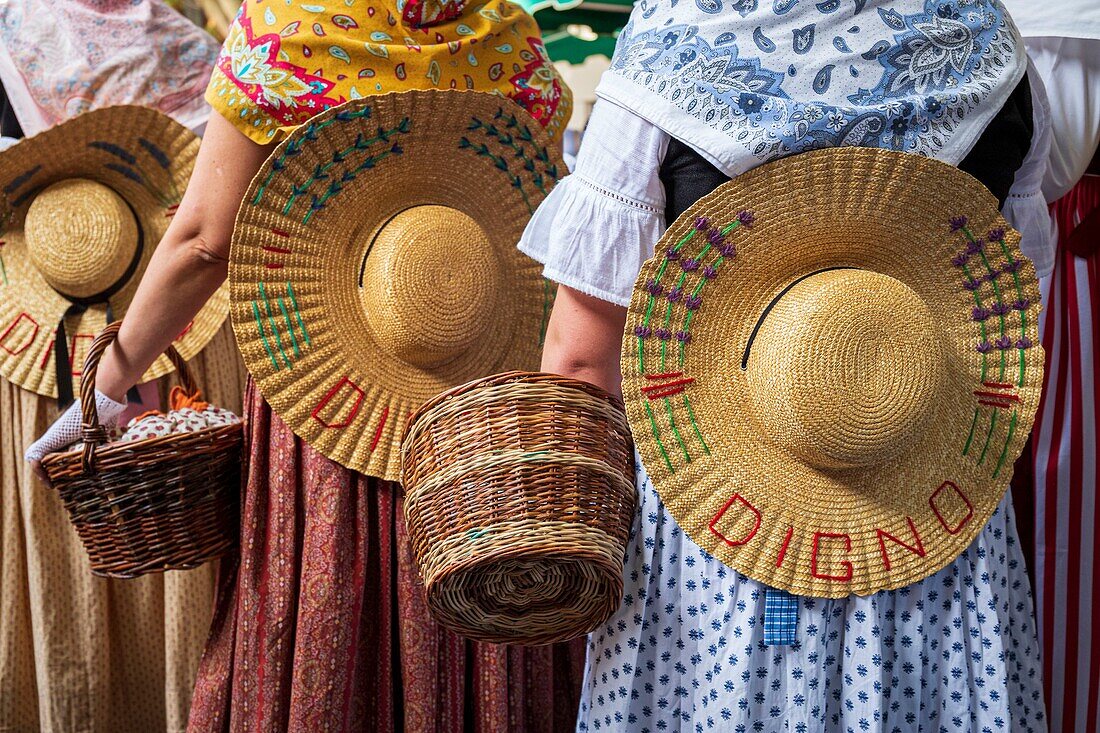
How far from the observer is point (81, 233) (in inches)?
87.8

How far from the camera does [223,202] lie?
164cm

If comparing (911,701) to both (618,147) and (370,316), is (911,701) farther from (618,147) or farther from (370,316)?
(370,316)

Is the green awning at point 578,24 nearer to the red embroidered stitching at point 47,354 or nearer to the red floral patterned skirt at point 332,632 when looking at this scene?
the red embroidered stitching at point 47,354

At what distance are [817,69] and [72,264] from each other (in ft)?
5.41

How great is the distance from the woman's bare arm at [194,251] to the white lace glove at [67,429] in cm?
6

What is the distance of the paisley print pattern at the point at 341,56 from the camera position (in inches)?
63.2

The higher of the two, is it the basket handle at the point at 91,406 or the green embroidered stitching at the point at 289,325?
the green embroidered stitching at the point at 289,325

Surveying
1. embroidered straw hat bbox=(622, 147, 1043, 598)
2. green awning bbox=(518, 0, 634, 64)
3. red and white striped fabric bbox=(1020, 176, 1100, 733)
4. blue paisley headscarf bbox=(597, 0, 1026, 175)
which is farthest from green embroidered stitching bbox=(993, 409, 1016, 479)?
green awning bbox=(518, 0, 634, 64)

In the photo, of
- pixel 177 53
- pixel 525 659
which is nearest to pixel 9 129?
pixel 177 53

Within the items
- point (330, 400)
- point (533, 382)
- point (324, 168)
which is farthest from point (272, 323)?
point (533, 382)

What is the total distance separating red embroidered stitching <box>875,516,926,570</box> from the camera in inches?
51.5

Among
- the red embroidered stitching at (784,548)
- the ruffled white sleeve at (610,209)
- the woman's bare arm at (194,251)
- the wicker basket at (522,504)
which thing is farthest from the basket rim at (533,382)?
the woman's bare arm at (194,251)

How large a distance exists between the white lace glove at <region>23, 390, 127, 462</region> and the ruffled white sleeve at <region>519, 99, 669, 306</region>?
0.91 m

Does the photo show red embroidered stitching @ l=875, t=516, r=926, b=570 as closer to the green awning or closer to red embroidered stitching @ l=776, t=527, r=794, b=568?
red embroidered stitching @ l=776, t=527, r=794, b=568
